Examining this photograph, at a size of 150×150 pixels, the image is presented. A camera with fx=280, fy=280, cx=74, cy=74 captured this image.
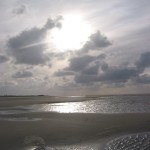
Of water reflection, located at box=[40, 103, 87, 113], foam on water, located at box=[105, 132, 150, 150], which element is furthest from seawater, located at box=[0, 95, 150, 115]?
foam on water, located at box=[105, 132, 150, 150]

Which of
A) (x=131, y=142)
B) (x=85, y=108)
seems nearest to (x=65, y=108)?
(x=85, y=108)

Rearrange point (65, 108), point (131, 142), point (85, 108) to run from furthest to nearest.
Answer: point (65, 108) < point (85, 108) < point (131, 142)

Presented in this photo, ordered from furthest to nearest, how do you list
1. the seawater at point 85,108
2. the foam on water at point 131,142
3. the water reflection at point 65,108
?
the water reflection at point 65,108, the seawater at point 85,108, the foam on water at point 131,142

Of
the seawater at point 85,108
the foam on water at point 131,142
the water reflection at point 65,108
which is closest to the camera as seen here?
the foam on water at point 131,142

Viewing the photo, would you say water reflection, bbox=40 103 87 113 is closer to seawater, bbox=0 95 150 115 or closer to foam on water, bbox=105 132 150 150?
seawater, bbox=0 95 150 115

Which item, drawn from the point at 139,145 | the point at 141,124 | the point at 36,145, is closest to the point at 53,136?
the point at 36,145

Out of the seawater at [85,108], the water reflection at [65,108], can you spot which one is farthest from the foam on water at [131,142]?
the water reflection at [65,108]

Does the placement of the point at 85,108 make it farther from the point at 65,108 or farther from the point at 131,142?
the point at 131,142

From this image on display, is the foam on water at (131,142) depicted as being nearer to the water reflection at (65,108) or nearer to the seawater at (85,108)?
the seawater at (85,108)

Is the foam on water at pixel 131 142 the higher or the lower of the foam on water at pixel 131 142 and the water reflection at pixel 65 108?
the lower

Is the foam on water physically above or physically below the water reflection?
below

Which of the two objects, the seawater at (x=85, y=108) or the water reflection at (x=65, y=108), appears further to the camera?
the water reflection at (x=65, y=108)

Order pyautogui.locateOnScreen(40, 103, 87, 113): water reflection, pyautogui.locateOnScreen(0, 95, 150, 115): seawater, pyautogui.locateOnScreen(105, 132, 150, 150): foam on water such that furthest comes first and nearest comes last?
pyautogui.locateOnScreen(40, 103, 87, 113): water reflection
pyautogui.locateOnScreen(0, 95, 150, 115): seawater
pyautogui.locateOnScreen(105, 132, 150, 150): foam on water

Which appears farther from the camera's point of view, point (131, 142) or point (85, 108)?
point (85, 108)
